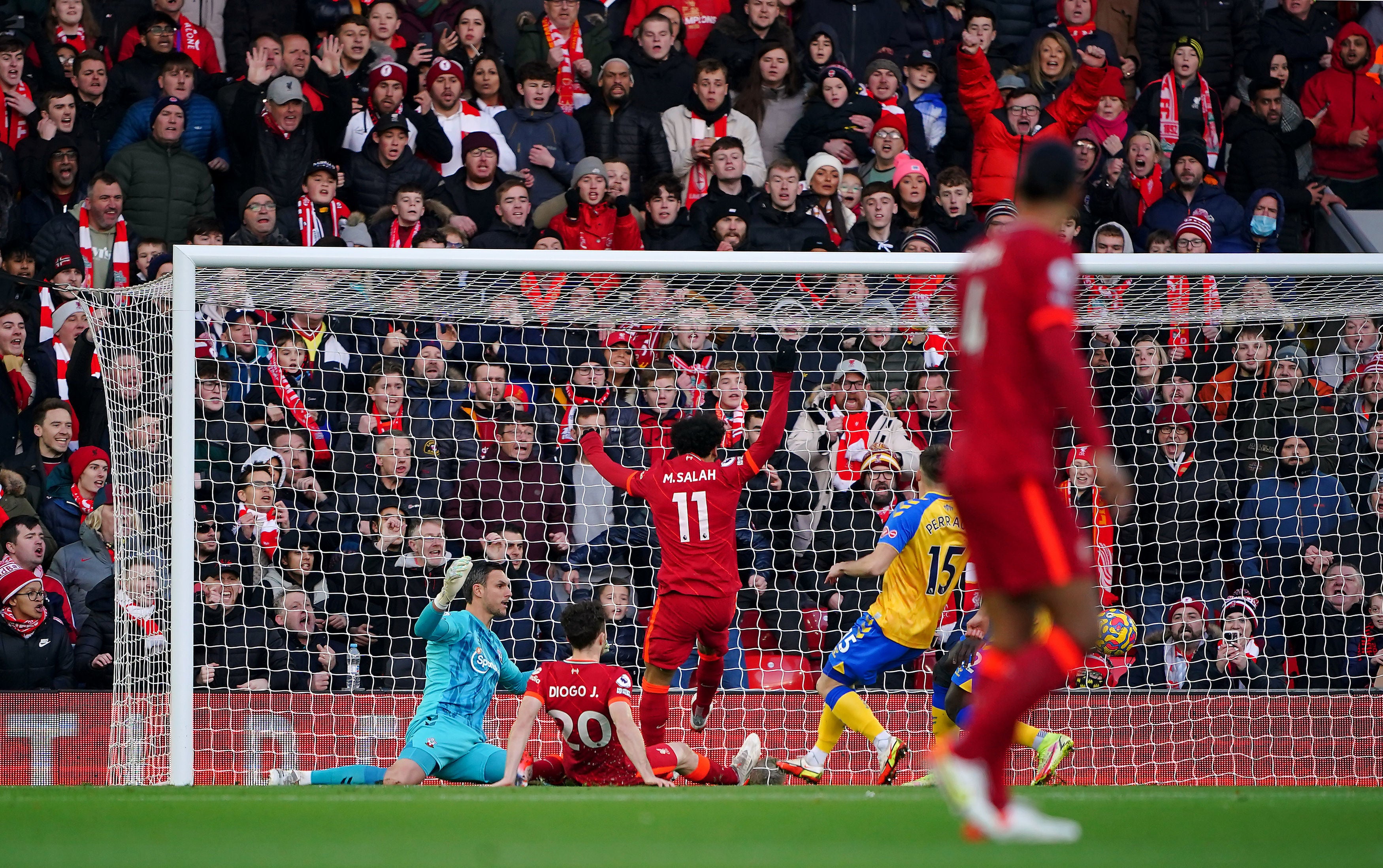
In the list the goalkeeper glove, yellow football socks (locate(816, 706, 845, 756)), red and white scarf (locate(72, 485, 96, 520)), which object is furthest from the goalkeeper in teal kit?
red and white scarf (locate(72, 485, 96, 520))

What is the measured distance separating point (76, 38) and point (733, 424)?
19.9 ft

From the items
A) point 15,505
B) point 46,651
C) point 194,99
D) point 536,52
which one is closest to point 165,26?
point 194,99

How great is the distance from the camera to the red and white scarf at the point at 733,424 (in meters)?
9.71

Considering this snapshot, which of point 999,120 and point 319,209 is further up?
point 999,120

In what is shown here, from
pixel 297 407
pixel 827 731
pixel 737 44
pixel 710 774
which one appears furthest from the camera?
pixel 737 44

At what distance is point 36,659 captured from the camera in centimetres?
862

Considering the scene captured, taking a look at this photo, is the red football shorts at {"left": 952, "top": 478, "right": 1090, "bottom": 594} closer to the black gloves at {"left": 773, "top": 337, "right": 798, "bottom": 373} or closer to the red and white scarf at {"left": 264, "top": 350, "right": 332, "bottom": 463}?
the black gloves at {"left": 773, "top": 337, "right": 798, "bottom": 373}

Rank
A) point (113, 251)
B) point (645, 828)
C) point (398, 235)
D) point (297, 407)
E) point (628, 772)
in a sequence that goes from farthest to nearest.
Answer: point (398, 235), point (113, 251), point (297, 407), point (628, 772), point (645, 828)

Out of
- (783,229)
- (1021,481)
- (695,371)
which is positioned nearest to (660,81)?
(783,229)

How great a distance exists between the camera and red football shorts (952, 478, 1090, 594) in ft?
12.4

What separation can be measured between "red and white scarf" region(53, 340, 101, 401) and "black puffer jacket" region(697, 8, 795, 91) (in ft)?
17.3

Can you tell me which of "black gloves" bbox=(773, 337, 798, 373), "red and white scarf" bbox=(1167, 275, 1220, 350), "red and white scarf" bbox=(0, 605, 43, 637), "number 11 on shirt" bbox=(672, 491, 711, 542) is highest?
"red and white scarf" bbox=(1167, 275, 1220, 350)

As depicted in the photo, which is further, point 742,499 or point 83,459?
point 742,499

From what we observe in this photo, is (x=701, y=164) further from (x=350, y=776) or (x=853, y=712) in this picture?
(x=350, y=776)
